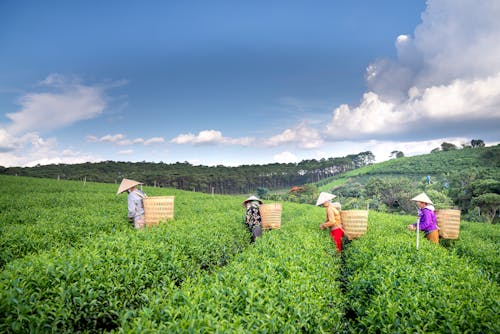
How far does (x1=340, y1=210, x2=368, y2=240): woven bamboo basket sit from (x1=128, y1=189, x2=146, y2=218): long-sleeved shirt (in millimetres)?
5858

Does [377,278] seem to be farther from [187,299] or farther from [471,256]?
[471,256]

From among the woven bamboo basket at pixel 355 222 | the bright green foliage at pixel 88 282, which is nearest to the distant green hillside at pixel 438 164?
the woven bamboo basket at pixel 355 222

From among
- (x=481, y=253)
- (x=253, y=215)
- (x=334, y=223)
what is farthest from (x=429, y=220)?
(x=253, y=215)

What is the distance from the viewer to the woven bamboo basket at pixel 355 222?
833 cm

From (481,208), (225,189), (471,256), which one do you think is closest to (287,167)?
(225,189)

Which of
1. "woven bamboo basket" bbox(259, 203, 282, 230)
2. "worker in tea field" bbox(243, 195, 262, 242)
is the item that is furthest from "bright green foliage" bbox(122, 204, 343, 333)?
"worker in tea field" bbox(243, 195, 262, 242)

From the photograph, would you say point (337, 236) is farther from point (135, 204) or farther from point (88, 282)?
point (88, 282)

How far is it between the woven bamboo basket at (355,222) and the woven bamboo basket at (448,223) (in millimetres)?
2517

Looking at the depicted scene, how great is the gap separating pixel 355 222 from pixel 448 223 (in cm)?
299

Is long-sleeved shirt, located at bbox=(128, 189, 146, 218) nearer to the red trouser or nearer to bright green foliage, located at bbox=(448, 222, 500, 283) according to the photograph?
the red trouser

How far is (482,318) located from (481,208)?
1499 inches

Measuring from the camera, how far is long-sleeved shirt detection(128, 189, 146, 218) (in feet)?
27.4

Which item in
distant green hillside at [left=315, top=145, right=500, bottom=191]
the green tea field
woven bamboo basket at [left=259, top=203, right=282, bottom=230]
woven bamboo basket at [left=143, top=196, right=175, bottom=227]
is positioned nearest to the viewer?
the green tea field

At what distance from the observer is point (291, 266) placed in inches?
177
